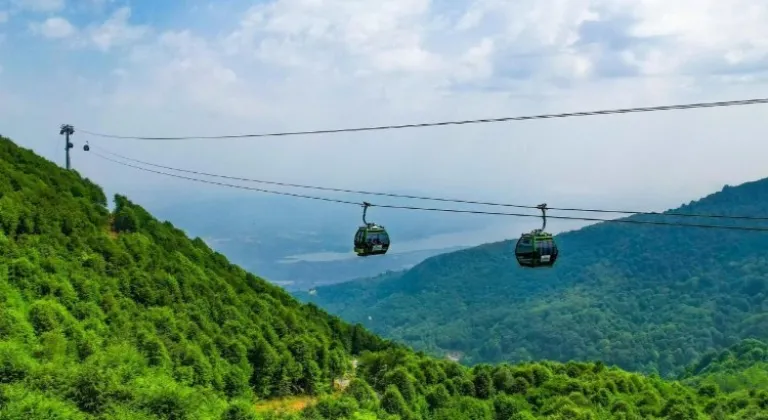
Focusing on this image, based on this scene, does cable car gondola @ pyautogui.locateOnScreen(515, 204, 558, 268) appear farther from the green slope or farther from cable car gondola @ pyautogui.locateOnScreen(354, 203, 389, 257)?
the green slope

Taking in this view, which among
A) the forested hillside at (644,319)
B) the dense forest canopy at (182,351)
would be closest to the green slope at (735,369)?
the forested hillside at (644,319)

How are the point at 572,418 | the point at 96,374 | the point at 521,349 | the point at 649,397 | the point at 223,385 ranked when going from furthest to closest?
the point at 521,349 → the point at 649,397 → the point at 572,418 → the point at 223,385 → the point at 96,374

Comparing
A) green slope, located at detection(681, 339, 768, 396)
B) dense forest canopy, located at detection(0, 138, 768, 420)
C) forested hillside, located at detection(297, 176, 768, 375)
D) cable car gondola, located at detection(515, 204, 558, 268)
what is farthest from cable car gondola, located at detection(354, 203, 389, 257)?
forested hillside, located at detection(297, 176, 768, 375)

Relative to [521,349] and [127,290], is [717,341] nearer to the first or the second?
[521,349]

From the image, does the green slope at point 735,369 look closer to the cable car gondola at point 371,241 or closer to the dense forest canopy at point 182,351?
the dense forest canopy at point 182,351

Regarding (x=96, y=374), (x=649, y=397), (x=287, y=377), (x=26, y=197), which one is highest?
(x=26, y=197)

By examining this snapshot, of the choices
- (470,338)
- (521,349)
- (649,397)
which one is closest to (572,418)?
(649,397)
